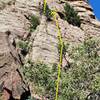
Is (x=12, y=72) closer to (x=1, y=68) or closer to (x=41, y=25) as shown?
(x=1, y=68)

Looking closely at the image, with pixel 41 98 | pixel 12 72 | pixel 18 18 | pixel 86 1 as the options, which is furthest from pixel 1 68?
pixel 86 1

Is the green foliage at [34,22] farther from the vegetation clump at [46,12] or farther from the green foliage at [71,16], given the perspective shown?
the green foliage at [71,16]

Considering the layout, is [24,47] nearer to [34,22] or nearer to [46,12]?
[34,22]

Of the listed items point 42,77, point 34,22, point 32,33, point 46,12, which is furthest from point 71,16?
point 42,77

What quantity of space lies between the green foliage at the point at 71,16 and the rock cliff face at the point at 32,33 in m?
0.80

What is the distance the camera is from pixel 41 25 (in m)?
62.1

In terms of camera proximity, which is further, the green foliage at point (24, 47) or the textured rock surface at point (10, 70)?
the green foliage at point (24, 47)

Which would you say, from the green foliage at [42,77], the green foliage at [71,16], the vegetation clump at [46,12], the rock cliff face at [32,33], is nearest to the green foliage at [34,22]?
the rock cliff face at [32,33]

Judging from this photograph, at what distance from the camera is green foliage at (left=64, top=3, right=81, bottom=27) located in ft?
225

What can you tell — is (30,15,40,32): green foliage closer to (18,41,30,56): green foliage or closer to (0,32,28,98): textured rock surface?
(18,41,30,56): green foliage

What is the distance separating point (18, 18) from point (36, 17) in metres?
2.59

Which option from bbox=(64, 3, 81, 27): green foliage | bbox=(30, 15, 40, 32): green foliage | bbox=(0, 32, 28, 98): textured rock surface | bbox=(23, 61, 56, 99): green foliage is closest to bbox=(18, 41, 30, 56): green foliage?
bbox=(30, 15, 40, 32): green foliage

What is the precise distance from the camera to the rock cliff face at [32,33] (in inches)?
1490

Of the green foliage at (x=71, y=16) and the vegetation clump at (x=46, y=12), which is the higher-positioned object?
the vegetation clump at (x=46, y=12)
